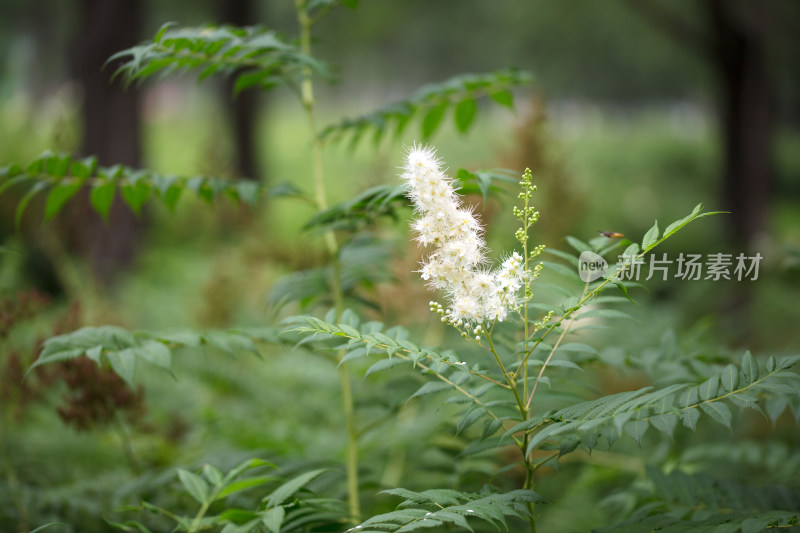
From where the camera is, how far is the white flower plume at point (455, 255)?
3.53 ft

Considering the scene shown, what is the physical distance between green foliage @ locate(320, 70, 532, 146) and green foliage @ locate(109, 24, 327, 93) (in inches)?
8.4

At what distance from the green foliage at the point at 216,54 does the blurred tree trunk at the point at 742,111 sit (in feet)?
16.6

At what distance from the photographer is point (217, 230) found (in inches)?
216

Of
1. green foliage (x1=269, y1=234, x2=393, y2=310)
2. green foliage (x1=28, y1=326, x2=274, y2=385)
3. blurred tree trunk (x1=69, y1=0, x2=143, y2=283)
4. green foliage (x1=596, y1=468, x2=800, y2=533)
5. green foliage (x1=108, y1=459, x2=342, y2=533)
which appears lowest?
green foliage (x1=108, y1=459, x2=342, y2=533)

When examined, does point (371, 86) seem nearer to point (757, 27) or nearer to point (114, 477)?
point (757, 27)

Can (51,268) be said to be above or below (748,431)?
above

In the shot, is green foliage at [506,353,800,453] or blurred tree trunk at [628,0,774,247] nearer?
green foliage at [506,353,800,453]

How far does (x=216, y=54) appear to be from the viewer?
63.4 inches

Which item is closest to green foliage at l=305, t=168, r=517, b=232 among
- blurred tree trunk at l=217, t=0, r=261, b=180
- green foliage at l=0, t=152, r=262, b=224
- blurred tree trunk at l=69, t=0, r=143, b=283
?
green foliage at l=0, t=152, r=262, b=224

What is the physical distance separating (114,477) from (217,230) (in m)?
3.63

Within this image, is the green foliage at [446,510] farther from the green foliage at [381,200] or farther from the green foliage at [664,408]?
the green foliage at [381,200]

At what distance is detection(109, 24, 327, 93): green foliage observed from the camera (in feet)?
4.78

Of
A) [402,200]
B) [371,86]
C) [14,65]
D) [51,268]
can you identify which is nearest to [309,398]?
[402,200]

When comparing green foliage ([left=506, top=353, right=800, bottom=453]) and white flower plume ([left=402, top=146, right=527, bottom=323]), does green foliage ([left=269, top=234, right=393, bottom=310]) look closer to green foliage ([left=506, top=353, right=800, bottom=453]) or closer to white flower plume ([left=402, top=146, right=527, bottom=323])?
white flower plume ([left=402, top=146, right=527, bottom=323])
